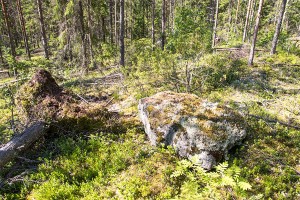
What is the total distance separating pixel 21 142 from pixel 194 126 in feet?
16.0

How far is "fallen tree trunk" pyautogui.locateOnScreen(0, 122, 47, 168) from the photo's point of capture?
5.72 metres

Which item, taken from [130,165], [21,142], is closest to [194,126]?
[130,165]

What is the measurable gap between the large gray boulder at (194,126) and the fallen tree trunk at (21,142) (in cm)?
328

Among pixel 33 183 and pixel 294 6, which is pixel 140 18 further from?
pixel 33 183

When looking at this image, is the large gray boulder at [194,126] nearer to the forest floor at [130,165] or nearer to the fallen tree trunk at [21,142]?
the forest floor at [130,165]

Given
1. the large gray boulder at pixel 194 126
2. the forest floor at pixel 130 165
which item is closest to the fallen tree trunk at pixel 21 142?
the forest floor at pixel 130 165

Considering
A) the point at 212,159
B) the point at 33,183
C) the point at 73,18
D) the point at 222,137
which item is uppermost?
the point at 73,18

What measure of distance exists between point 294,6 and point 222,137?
101 ft

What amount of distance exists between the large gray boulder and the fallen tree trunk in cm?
328

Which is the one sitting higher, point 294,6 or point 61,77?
point 294,6

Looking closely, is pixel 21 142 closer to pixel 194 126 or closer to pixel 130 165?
pixel 130 165

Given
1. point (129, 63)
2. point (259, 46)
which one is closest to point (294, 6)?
point (259, 46)

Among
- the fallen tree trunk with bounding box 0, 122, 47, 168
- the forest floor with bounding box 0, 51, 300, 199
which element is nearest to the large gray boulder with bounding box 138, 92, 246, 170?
the forest floor with bounding box 0, 51, 300, 199

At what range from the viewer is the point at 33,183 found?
555 centimetres
